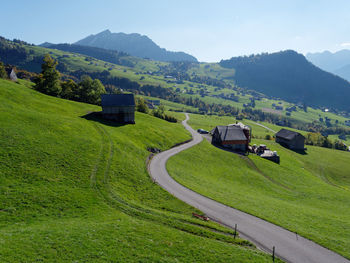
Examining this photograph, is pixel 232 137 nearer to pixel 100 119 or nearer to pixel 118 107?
pixel 118 107

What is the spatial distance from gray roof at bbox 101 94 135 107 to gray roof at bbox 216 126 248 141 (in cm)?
4251

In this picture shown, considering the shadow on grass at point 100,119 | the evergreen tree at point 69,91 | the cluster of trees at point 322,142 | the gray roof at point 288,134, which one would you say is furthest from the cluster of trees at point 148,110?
the cluster of trees at point 322,142

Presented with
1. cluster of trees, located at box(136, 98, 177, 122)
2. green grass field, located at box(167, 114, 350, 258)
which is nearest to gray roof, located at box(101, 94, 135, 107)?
green grass field, located at box(167, 114, 350, 258)

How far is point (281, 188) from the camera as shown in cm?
6050

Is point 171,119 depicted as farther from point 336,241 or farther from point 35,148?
point 336,241

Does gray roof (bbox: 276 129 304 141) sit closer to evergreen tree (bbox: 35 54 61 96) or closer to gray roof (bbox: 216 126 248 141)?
gray roof (bbox: 216 126 248 141)

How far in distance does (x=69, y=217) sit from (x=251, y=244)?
76.5ft

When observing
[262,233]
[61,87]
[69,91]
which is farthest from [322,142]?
[61,87]

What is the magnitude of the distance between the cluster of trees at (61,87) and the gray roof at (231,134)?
218 feet

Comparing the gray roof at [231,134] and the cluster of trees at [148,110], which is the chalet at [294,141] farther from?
the cluster of trees at [148,110]

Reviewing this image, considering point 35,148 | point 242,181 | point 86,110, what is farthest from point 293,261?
point 86,110

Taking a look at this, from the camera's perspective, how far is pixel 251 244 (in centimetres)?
2617

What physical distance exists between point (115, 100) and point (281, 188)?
6522 cm

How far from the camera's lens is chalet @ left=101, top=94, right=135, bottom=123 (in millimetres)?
77875
